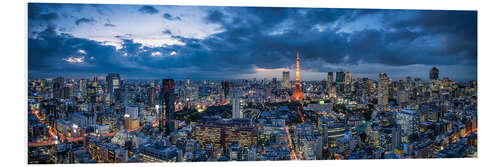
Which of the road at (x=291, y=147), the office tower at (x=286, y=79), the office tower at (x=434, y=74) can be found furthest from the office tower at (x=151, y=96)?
the office tower at (x=434, y=74)

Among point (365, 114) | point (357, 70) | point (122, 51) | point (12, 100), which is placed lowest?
point (365, 114)

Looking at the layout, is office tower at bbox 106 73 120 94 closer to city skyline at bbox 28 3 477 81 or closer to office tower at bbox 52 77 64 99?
city skyline at bbox 28 3 477 81

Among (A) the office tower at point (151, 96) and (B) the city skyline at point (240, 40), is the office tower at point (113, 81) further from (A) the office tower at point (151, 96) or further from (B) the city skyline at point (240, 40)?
(A) the office tower at point (151, 96)

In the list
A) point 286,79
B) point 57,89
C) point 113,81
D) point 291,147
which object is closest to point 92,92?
point 113,81

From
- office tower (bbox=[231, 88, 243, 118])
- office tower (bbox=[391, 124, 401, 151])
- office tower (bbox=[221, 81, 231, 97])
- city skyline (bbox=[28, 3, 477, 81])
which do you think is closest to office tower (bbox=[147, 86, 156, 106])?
city skyline (bbox=[28, 3, 477, 81])

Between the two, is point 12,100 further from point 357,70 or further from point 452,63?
point 452,63

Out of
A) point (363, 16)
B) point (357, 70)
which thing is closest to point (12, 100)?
point (363, 16)
